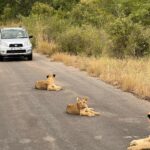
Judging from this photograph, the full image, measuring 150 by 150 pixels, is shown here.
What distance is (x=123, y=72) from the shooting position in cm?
1716

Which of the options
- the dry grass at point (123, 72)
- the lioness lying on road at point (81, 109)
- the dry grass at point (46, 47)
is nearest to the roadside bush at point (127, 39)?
the dry grass at point (123, 72)

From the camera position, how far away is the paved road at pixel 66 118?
29.4 feet

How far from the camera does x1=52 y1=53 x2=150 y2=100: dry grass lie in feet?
47.7

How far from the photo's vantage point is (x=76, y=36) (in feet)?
86.9

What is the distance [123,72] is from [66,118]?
643 centimetres

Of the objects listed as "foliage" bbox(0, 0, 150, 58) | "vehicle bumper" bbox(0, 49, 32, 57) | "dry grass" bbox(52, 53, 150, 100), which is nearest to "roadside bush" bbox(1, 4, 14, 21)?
"foliage" bbox(0, 0, 150, 58)

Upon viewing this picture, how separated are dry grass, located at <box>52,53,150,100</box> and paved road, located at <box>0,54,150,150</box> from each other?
34 cm

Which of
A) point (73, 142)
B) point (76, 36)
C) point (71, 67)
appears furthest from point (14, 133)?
point (76, 36)

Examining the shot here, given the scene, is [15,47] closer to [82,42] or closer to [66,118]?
[82,42]

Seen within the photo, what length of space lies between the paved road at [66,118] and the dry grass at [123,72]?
34 centimetres

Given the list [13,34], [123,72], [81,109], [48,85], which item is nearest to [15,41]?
[13,34]

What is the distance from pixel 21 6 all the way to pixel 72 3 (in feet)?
26.7

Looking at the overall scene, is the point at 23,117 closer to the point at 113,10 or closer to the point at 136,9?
the point at 136,9

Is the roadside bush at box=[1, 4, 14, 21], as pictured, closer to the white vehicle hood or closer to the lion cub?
the white vehicle hood
